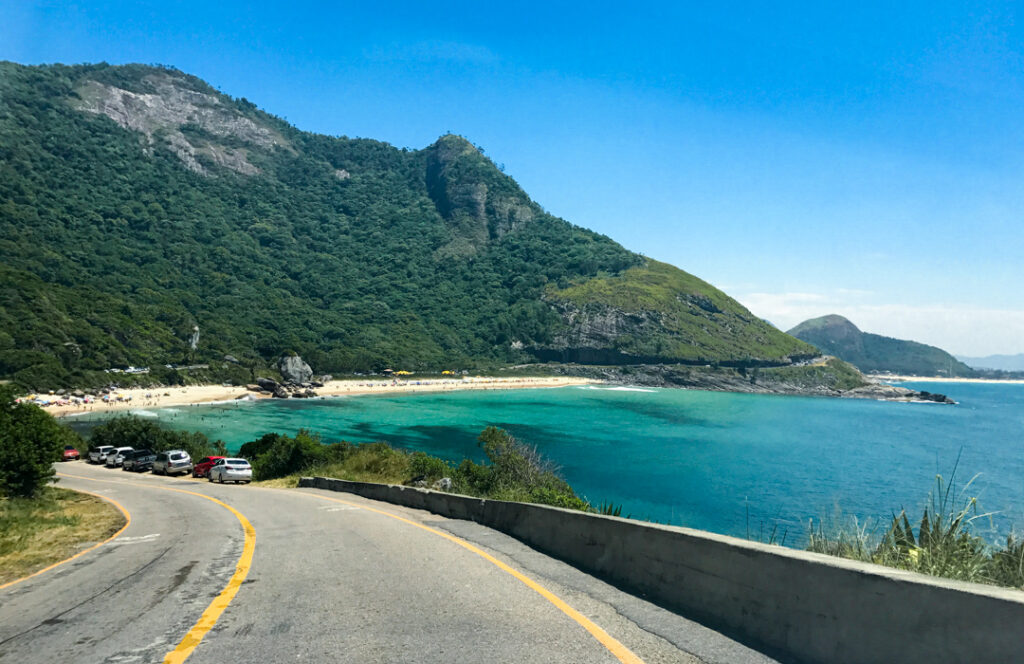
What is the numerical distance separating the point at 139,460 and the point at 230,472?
13.0 meters

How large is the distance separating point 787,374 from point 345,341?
14232 centimetres

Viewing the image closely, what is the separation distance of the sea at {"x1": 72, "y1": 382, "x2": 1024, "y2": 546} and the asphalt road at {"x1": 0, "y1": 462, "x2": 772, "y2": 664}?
9387 mm

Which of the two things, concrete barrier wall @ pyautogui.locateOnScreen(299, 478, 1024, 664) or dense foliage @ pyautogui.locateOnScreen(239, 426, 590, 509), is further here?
dense foliage @ pyautogui.locateOnScreen(239, 426, 590, 509)

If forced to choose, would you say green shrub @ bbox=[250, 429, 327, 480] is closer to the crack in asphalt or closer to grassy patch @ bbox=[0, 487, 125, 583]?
grassy patch @ bbox=[0, 487, 125, 583]

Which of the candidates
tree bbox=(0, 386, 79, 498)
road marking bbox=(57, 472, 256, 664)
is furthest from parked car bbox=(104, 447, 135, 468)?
road marking bbox=(57, 472, 256, 664)

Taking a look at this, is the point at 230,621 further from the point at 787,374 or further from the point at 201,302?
the point at 787,374

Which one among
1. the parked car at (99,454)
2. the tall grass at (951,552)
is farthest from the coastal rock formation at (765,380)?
the tall grass at (951,552)

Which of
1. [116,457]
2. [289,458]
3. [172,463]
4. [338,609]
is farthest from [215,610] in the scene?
[116,457]

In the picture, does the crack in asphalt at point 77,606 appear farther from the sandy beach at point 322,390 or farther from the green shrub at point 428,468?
the sandy beach at point 322,390

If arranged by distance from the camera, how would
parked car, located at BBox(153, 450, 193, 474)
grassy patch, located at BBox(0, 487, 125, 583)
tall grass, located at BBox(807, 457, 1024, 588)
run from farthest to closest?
parked car, located at BBox(153, 450, 193, 474)
grassy patch, located at BBox(0, 487, 125, 583)
tall grass, located at BBox(807, 457, 1024, 588)

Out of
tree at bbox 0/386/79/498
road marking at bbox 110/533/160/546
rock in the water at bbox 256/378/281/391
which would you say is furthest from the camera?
rock in the water at bbox 256/378/281/391

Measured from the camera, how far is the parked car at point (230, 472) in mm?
29578

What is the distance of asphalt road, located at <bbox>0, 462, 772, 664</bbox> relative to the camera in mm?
4398

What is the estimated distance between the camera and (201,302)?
164125 millimetres
